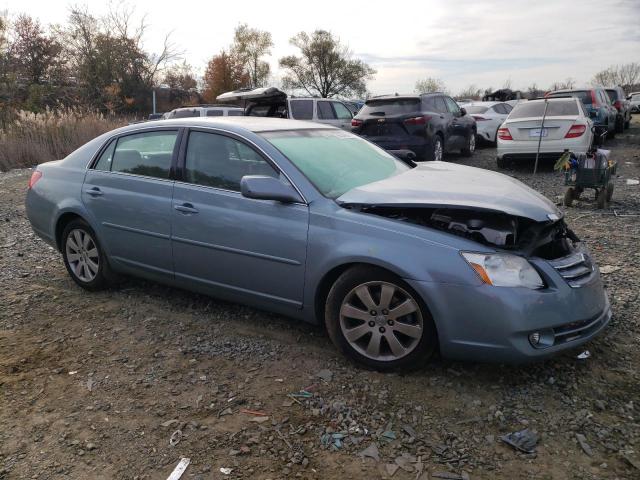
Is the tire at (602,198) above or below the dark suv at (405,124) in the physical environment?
below

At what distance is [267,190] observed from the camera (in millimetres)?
3271

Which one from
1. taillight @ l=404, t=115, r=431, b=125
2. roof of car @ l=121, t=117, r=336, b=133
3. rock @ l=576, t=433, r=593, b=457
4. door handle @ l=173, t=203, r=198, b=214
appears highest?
taillight @ l=404, t=115, r=431, b=125

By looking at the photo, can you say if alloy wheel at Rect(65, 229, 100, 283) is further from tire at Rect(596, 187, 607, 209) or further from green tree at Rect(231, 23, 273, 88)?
green tree at Rect(231, 23, 273, 88)

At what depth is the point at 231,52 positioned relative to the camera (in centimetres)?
5494

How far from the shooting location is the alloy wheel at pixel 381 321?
9.91 feet

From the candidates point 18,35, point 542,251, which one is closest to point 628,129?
point 542,251

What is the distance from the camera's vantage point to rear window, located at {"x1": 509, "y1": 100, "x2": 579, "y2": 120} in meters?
10.5

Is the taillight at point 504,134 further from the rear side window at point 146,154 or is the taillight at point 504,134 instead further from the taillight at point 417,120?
the rear side window at point 146,154

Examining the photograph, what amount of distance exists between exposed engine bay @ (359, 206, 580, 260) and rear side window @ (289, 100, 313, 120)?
34.2 feet

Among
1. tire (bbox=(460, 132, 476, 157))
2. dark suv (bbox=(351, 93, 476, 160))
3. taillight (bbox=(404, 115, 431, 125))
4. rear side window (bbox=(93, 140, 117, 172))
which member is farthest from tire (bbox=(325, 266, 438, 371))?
tire (bbox=(460, 132, 476, 157))

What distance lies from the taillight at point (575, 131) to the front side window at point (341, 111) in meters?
6.17

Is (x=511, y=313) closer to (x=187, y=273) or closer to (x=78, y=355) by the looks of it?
(x=187, y=273)

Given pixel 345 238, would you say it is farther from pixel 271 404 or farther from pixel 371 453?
pixel 371 453

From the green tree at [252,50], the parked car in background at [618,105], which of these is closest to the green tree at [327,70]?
the green tree at [252,50]
